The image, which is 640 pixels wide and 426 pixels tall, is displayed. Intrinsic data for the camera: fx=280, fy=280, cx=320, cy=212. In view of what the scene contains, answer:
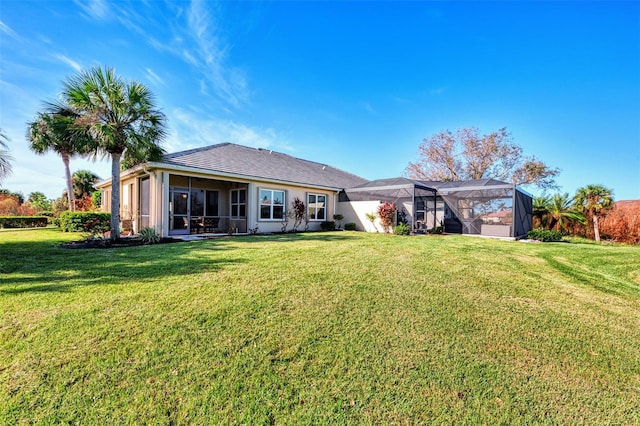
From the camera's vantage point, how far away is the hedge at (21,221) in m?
18.6

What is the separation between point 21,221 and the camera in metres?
19.4

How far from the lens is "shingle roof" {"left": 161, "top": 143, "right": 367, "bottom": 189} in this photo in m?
12.5

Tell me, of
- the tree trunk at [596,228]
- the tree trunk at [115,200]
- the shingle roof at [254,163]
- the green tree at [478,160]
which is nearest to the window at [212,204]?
the shingle roof at [254,163]

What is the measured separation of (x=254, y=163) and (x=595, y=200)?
60.2 feet

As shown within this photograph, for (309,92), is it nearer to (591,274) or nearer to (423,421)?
(591,274)

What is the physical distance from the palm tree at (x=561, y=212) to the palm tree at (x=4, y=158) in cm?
2470

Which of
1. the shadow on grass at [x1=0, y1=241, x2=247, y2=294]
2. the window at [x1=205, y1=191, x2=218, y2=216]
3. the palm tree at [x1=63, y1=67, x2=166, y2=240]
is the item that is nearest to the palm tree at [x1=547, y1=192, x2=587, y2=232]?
the shadow on grass at [x1=0, y1=241, x2=247, y2=294]

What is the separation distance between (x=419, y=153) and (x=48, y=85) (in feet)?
92.8

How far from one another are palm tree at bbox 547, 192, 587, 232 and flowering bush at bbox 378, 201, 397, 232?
31.1ft

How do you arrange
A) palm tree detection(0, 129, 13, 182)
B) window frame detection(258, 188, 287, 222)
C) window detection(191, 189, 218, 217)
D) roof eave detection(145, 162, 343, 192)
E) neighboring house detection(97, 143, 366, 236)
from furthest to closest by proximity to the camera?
window detection(191, 189, 218, 217)
window frame detection(258, 188, 287, 222)
neighboring house detection(97, 143, 366, 236)
roof eave detection(145, 162, 343, 192)
palm tree detection(0, 129, 13, 182)

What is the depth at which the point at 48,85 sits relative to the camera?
10.6 meters

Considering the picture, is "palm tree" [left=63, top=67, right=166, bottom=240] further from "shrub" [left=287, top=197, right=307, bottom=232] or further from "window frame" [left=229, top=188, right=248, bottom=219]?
"shrub" [left=287, top=197, right=307, bottom=232]

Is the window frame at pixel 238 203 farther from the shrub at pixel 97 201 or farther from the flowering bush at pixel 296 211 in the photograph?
the shrub at pixel 97 201

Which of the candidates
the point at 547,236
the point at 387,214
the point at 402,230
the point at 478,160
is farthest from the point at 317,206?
the point at 478,160
